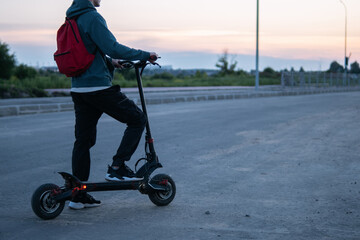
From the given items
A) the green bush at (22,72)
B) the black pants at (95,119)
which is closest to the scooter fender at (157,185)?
the black pants at (95,119)

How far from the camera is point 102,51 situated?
165 inches

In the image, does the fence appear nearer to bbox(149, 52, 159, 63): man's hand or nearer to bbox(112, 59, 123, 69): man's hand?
bbox(112, 59, 123, 69): man's hand

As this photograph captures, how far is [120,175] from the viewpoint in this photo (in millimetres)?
4469

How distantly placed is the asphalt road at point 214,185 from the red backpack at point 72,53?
120 centimetres

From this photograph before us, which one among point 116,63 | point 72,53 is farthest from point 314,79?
point 72,53

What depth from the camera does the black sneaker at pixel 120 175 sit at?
14.5ft

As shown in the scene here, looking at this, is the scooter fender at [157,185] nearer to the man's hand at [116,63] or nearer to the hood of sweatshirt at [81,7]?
the man's hand at [116,63]

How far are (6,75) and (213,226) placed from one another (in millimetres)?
34159

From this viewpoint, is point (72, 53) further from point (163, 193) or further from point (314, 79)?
point (314, 79)

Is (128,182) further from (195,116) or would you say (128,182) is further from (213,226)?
(195,116)

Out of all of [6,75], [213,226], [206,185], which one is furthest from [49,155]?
[6,75]

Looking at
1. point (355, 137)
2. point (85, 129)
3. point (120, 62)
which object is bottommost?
point (355, 137)

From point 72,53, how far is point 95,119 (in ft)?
2.08

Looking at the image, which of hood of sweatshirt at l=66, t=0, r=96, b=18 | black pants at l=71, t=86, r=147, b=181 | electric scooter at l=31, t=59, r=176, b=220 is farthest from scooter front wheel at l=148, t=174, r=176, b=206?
hood of sweatshirt at l=66, t=0, r=96, b=18
